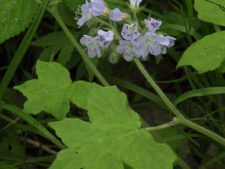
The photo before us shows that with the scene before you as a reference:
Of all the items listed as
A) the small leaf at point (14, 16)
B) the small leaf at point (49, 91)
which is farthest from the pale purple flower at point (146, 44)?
the small leaf at point (14, 16)

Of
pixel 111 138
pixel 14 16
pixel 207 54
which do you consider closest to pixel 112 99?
pixel 111 138

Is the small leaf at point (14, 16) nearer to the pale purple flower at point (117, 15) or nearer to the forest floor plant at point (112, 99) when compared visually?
the forest floor plant at point (112, 99)

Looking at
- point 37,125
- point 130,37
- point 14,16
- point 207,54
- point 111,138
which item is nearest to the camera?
point 111,138

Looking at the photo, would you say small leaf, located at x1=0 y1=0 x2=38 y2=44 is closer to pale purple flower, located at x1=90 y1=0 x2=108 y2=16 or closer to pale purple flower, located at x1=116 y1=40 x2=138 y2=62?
pale purple flower, located at x1=90 y1=0 x2=108 y2=16

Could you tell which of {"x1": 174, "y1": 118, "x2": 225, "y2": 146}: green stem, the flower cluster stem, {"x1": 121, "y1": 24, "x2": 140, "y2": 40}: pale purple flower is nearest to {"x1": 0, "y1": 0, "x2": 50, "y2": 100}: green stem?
{"x1": 121, "y1": 24, "x2": 140, "y2": 40}: pale purple flower

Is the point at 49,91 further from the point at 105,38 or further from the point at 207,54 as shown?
the point at 207,54
